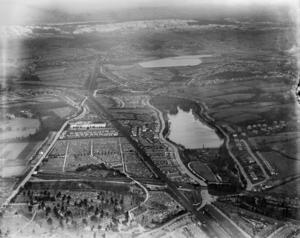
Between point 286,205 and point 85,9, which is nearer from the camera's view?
point 286,205

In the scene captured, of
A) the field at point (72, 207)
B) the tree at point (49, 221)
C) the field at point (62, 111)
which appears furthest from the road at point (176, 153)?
the tree at point (49, 221)

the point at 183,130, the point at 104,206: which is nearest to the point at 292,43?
the point at 183,130

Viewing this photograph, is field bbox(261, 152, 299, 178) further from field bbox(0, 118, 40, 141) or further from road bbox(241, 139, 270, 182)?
field bbox(0, 118, 40, 141)

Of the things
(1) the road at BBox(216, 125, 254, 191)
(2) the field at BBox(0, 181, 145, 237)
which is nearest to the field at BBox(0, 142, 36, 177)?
(2) the field at BBox(0, 181, 145, 237)

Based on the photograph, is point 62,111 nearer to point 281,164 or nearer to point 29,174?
point 29,174

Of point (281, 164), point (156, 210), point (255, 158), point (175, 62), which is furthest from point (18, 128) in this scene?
point (175, 62)

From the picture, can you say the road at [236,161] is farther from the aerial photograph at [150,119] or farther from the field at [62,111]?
the field at [62,111]

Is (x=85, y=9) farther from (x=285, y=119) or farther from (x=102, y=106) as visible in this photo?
(x=285, y=119)
